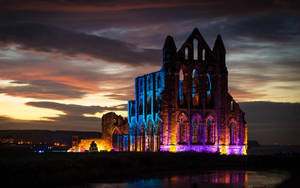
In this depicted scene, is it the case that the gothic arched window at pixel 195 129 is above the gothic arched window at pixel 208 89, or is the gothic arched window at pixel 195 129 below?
below

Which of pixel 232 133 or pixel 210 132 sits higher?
pixel 210 132

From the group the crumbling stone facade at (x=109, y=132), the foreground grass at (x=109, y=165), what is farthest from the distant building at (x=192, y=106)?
the crumbling stone facade at (x=109, y=132)

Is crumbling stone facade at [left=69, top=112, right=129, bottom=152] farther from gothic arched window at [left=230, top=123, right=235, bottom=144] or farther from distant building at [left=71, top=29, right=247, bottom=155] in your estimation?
gothic arched window at [left=230, top=123, right=235, bottom=144]

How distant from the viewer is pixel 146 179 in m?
39.1

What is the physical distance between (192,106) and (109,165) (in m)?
20.1

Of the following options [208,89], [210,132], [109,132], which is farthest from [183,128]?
[109,132]

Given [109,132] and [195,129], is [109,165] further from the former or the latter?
[109,132]

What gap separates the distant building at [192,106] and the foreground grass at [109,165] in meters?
5.49

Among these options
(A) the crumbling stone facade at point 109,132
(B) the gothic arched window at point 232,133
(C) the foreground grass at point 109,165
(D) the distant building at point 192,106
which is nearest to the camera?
(C) the foreground grass at point 109,165

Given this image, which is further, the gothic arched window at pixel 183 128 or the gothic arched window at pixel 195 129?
the gothic arched window at pixel 195 129

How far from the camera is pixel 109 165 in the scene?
4153 centimetres

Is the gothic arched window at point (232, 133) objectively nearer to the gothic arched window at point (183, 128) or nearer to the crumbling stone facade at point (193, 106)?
the crumbling stone facade at point (193, 106)

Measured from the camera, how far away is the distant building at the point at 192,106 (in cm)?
5700

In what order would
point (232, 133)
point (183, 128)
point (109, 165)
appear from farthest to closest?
point (232, 133), point (183, 128), point (109, 165)
